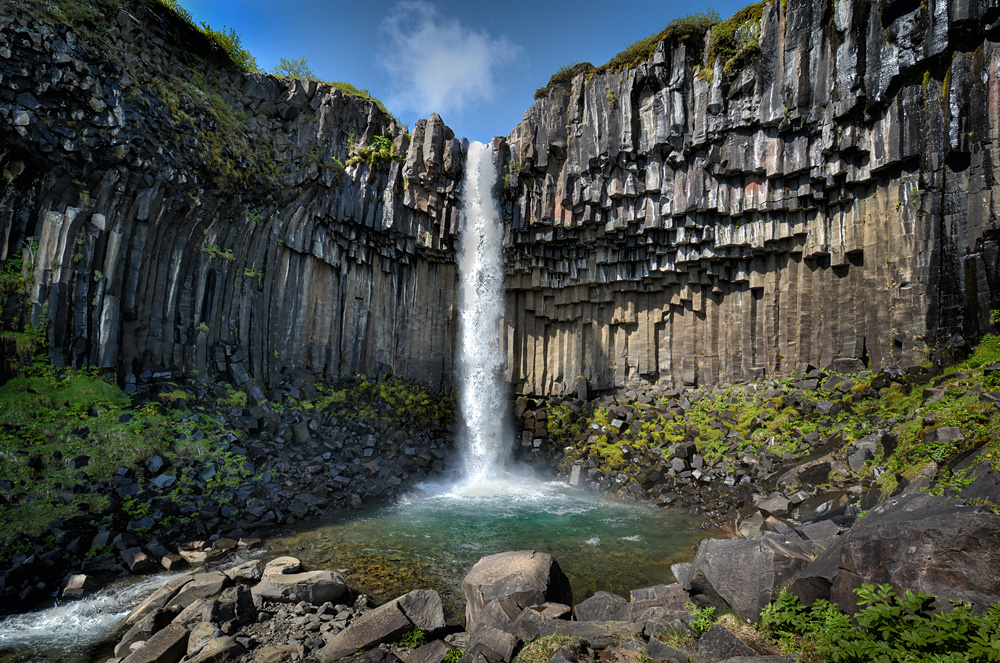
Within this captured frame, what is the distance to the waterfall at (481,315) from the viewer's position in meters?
20.5

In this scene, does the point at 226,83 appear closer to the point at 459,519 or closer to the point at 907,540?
the point at 459,519

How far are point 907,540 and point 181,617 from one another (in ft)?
27.8

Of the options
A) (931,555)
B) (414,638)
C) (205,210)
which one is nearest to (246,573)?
(414,638)

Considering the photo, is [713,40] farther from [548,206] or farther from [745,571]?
[745,571]

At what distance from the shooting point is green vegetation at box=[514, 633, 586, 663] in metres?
5.06

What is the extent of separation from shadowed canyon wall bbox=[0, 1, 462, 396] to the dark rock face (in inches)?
606

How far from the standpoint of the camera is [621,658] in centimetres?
500

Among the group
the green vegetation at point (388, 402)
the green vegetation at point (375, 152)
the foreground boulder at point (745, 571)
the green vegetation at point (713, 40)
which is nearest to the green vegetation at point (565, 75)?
the green vegetation at point (713, 40)

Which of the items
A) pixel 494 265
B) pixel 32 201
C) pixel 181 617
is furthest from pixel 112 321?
pixel 494 265

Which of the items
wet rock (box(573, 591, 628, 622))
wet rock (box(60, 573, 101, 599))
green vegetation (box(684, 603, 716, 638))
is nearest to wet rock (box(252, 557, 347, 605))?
wet rock (box(60, 573, 101, 599))

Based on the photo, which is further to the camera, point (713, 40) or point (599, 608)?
point (713, 40)

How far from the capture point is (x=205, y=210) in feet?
49.7

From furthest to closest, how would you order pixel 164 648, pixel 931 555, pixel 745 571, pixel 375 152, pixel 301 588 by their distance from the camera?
pixel 375 152, pixel 301 588, pixel 164 648, pixel 745 571, pixel 931 555

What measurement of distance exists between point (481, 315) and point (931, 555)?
1836 centimetres
